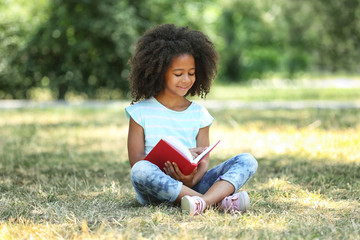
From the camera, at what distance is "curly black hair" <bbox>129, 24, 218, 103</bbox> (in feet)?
11.7

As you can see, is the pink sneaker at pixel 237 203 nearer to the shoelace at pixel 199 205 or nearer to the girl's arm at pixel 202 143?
the shoelace at pixel 199 205

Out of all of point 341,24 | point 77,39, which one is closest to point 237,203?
point 77,39

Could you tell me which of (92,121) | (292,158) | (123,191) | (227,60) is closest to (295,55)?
(227,60)

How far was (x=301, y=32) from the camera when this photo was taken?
84.1 ft

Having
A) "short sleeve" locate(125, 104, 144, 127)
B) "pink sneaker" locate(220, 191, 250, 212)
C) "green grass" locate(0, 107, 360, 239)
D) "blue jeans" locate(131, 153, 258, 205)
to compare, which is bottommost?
"green grass" locate(0, 107, 360, 239)

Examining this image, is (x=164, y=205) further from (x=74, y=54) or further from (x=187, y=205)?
(x=74, y=54)

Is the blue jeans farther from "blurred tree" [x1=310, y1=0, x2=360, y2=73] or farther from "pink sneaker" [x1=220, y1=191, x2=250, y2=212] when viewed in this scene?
"blurred tree" [x1=310, y1=0, x2=360, y2=73]

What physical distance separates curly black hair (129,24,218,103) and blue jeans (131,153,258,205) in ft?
1.94

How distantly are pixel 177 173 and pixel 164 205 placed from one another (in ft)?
0.80

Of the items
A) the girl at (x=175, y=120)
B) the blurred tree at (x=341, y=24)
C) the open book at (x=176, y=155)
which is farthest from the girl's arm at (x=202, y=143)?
the blurred tree at (x=341, y=24)

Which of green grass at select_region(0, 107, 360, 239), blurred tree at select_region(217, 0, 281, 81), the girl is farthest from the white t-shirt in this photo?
blurred tree at select_region(217, 0, 281, 81)

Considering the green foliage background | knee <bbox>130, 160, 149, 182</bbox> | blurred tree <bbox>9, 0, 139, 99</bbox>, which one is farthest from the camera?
blurred tree <bbox>9, 0, 139, 99</bbox>

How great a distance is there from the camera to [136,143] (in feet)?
11.5

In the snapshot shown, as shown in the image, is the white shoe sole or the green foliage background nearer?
the white shoe sole
